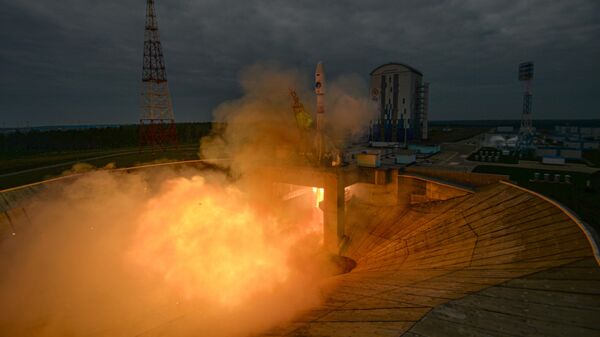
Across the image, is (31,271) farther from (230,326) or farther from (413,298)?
(413,298)

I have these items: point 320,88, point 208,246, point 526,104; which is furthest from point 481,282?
point 526,104

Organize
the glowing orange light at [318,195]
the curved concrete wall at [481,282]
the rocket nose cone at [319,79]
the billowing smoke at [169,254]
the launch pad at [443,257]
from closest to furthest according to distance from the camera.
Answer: the curved concrete wall at [481,282]
the launch pad at [443,257]
the billowing smoke at [169,254]
the rocket nose cone at [319,79]
the glowing orange light at [318,195]

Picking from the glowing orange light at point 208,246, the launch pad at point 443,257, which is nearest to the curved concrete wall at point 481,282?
the launch pad at point 443,257

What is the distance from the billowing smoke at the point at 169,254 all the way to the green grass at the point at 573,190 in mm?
19974

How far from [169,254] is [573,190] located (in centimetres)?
3681

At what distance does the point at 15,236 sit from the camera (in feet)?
80.0

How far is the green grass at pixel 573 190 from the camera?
70.8 ft

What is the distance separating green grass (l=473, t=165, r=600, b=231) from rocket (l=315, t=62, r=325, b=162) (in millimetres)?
21439

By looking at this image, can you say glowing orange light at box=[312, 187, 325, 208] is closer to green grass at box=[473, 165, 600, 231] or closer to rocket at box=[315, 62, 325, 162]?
rocket at box=[315, 62, 325, 162]

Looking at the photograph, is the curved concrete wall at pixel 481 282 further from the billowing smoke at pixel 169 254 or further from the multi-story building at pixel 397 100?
the multi-story building at pixel 397 100

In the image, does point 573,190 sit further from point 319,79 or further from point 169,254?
point 169,254

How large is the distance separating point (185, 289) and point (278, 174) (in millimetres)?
15884

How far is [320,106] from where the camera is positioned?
3281 cm

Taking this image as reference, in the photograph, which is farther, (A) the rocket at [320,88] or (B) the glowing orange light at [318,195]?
(B) the glowing orange light at [318,195]
